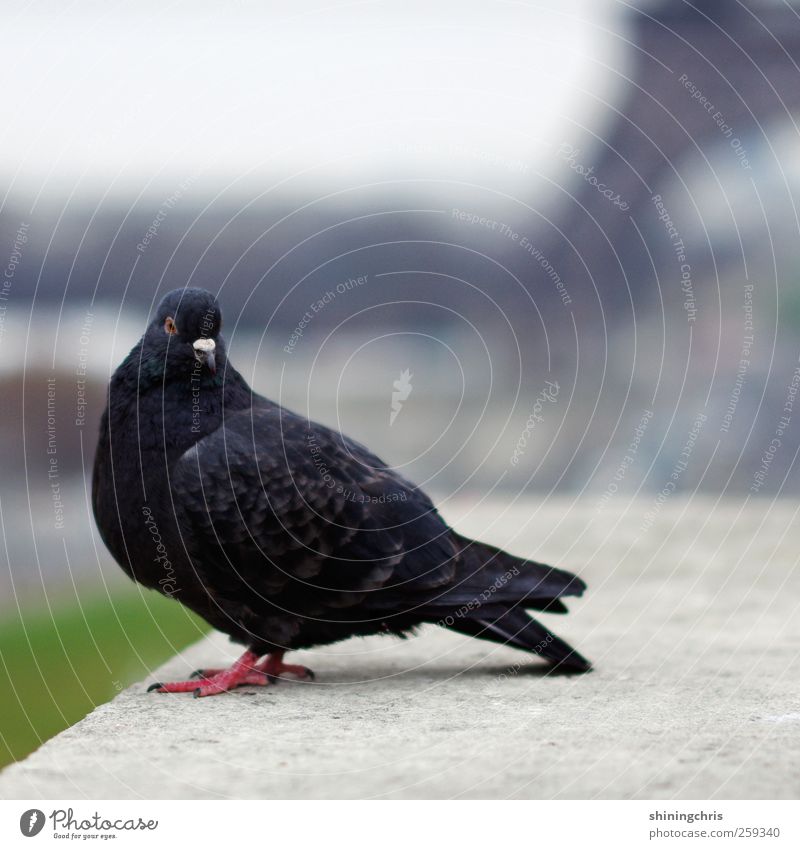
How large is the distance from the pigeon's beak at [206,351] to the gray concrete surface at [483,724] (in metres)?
1.65

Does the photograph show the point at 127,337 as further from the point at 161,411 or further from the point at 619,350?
the point at 619,350

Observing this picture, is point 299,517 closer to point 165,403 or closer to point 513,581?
point 165,403

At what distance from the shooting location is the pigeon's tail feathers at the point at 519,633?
18.4ft

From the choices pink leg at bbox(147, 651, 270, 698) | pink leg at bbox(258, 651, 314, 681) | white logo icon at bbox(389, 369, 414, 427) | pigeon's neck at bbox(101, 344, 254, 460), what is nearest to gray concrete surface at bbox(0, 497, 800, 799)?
pink leg at bbox(147, 651, 270, 698)

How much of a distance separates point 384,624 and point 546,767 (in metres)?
1.94

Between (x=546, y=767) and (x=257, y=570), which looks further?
(x=257, y=570)

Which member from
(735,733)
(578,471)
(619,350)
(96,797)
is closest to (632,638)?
(735,733)

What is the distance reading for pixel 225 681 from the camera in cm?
542

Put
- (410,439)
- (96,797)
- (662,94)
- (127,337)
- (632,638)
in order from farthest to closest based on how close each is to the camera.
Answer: (662,94) < (410,439) < (632,638) < (127,337) < (96,797)

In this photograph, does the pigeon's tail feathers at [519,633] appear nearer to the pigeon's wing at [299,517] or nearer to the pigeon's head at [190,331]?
the pigeon's wing at [299,517]

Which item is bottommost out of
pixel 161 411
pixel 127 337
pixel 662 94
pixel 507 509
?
pixel 507 509

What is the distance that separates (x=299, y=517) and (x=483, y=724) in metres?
1.44

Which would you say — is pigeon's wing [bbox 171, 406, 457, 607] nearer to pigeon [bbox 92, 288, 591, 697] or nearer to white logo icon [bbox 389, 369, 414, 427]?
pigeon [bbox 92, 288, 591, 697]

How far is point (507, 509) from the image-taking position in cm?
1466
